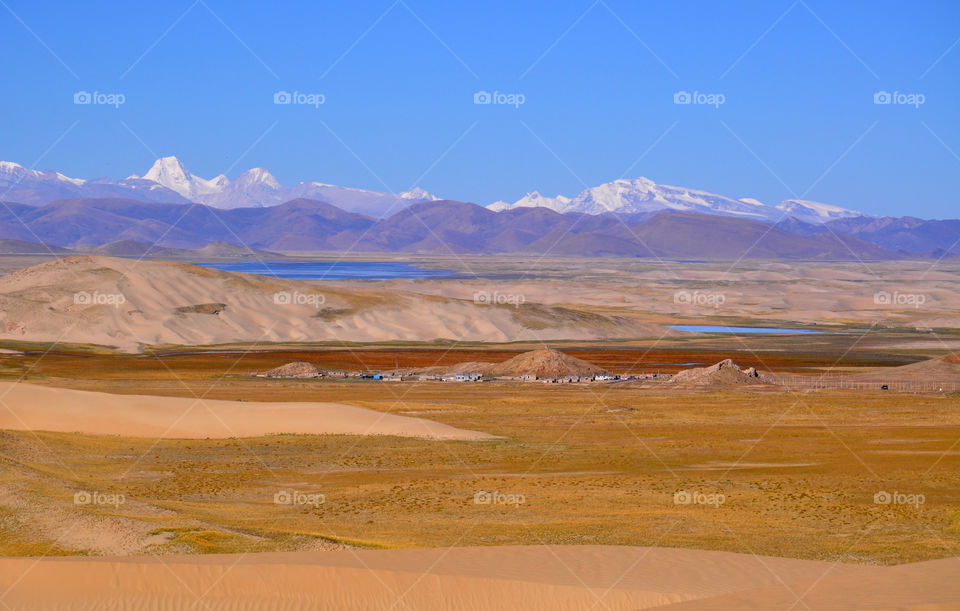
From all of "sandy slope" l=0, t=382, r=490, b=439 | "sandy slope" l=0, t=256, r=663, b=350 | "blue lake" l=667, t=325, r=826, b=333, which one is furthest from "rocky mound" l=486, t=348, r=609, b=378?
"blue lake" l=667, t=325, r=826, b=333

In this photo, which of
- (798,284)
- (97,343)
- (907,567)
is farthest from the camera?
(798,284)

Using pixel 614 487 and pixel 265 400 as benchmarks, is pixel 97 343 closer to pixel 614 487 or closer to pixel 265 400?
pixel 265 400

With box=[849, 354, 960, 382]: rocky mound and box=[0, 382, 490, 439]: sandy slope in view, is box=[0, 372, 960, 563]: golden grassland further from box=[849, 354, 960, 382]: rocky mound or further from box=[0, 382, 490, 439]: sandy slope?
box=[849, 354, 960, 382]: rocky mound

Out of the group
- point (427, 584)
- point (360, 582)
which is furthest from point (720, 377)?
point (360, 582)

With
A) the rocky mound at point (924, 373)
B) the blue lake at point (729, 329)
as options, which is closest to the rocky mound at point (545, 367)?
the rocky mound at point (924, 373)

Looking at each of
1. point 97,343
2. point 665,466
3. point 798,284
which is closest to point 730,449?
point 665,466

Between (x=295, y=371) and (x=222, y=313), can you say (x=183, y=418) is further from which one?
(x=222, y=313)
